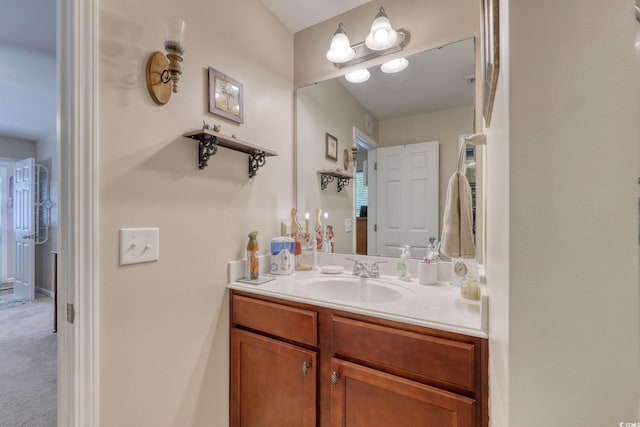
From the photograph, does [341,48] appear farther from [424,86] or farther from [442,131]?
[442,131]

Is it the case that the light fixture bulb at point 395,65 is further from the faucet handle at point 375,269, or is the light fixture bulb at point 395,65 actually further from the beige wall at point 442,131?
the faucet handle at point 375,269

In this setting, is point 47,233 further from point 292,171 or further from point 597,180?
point 597,180

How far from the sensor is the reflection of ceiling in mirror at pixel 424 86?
53.3 inches

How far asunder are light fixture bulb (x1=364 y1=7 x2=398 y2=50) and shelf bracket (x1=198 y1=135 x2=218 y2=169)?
1004 mm

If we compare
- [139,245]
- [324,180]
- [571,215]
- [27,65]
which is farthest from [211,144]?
[27,65]

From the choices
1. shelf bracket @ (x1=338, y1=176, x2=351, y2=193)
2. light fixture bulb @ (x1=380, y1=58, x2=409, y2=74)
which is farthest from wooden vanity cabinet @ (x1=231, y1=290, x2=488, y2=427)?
light fixture bulb @ (x1=380, y1=58, x2=409, y2=74)

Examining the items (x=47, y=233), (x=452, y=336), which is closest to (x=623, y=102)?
(x=452, y=336)

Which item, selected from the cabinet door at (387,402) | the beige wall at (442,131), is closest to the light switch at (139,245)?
the cabinet door at (387,402)

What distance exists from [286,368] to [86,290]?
797 mm

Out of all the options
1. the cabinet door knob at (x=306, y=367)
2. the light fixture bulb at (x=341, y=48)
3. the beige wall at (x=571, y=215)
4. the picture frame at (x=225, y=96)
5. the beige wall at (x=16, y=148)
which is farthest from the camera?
the beige wall at (x=16, y=148)

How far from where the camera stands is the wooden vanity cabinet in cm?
85

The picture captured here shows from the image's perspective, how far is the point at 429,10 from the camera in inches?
55.6

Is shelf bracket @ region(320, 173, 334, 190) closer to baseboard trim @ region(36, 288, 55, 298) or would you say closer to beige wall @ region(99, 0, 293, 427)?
beige wall @ region(99, 0, 293, 427)

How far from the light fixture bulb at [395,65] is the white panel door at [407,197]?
16.8 inches
